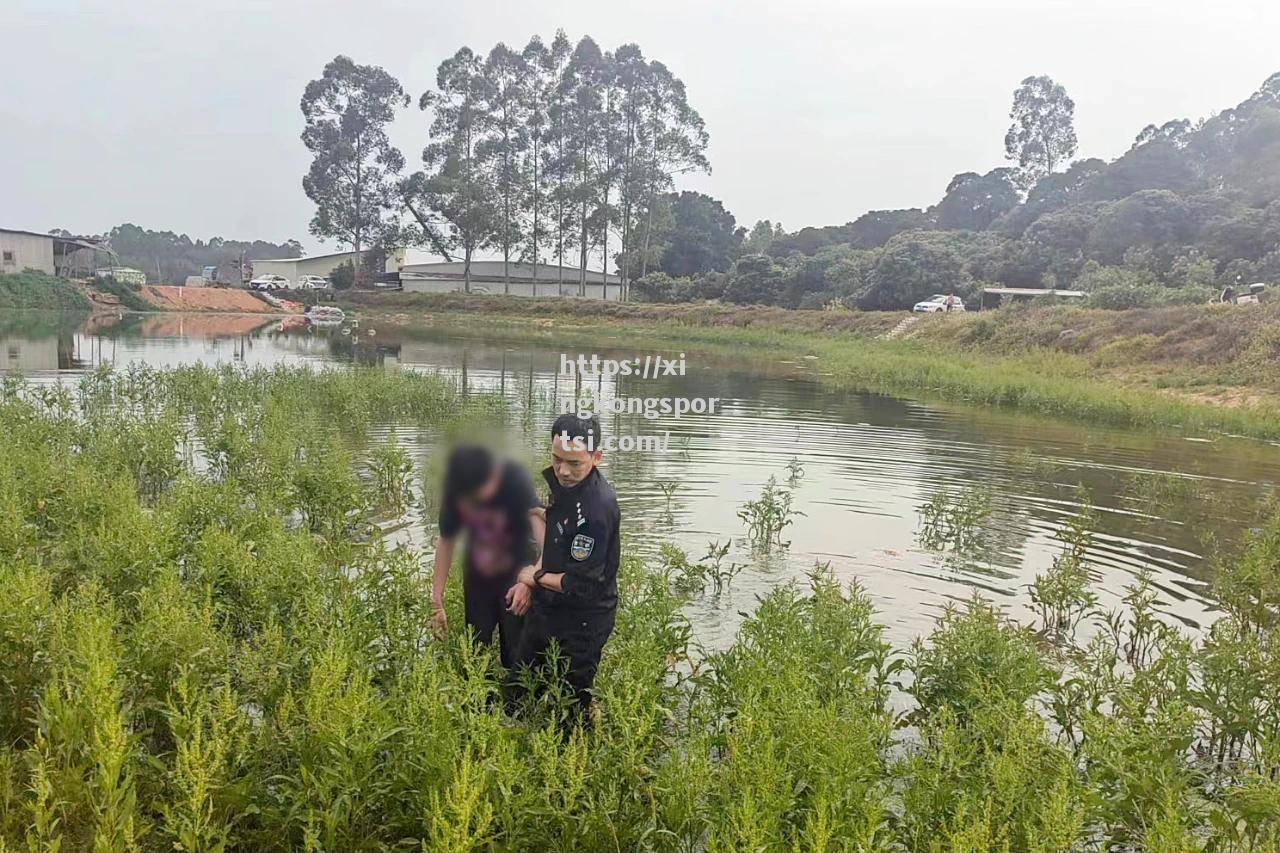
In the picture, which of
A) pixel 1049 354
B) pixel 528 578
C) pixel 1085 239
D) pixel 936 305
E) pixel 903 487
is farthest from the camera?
pixel 1085 239

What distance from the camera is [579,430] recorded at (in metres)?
3.77

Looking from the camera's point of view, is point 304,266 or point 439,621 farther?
point 304,266

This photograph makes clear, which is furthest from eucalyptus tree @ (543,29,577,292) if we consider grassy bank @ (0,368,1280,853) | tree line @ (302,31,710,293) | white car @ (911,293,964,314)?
grassy bank @ (0,368,1280,853)

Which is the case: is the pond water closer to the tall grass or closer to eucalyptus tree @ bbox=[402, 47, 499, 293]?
the tall grass

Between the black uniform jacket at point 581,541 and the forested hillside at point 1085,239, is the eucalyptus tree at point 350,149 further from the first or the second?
the black uniform jacket at point 581,541

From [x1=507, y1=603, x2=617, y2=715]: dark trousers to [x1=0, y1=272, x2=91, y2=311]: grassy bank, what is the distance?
52811 millimetres

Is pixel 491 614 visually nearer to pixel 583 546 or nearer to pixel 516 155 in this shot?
pixel 583 546

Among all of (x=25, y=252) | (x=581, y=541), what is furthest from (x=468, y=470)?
(x=25, y=252)

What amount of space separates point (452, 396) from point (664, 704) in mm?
13501

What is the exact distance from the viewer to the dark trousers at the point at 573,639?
400 cm

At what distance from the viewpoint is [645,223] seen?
64.4 m

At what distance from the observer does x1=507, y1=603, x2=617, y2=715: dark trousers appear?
4.00 m

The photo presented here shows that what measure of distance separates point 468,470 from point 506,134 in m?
62.9

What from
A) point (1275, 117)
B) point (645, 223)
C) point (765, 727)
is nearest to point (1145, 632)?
point (765, 727)
